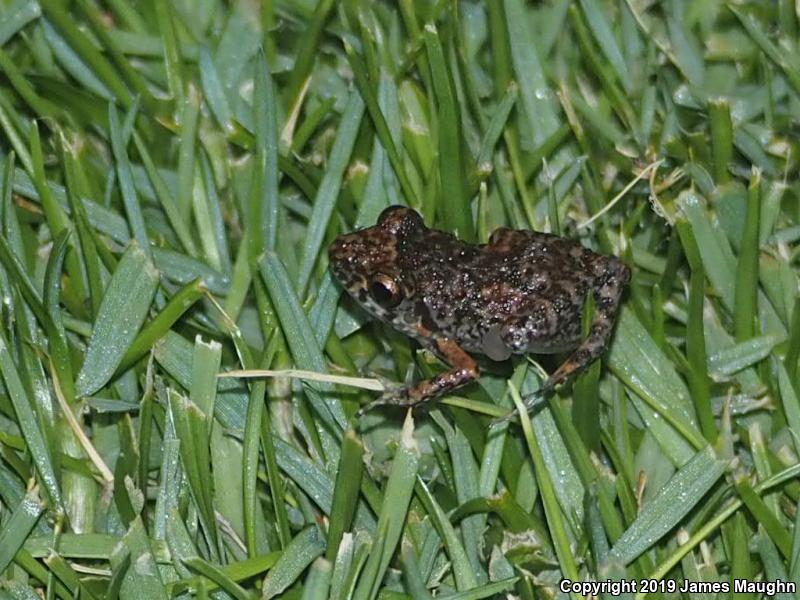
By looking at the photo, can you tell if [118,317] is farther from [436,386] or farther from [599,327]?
[599,327]

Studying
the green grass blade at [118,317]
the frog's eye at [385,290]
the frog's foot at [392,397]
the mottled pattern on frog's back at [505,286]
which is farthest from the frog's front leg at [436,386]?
the green grass blade at [118,317]

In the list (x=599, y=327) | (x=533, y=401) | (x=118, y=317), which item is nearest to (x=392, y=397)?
(x=533, y=401)

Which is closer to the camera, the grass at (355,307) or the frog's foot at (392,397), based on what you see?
the grass at (355,307)

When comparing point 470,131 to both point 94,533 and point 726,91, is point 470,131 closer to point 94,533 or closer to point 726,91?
→ point 726,91

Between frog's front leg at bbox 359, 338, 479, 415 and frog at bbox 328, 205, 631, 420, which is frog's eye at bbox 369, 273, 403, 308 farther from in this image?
frog's front leg at bbox 359, 338, 479, 415

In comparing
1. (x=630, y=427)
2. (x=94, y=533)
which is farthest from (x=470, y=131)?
(x=94, y=533)

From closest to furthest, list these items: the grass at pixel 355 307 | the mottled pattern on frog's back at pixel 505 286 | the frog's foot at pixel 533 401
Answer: the grass at pixel 355 307 < the frog's foot at pixel 533 401 < the mottled pattern on frog's back at pixel 505 286

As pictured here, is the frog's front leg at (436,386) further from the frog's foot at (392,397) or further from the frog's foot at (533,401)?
the frog's foot at (533,401)

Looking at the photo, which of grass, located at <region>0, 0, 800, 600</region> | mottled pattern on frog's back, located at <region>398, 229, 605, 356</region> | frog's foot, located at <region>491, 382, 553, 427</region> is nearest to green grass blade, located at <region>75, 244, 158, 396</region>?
grass, located at <region>0, 0, 800, 600</region>
